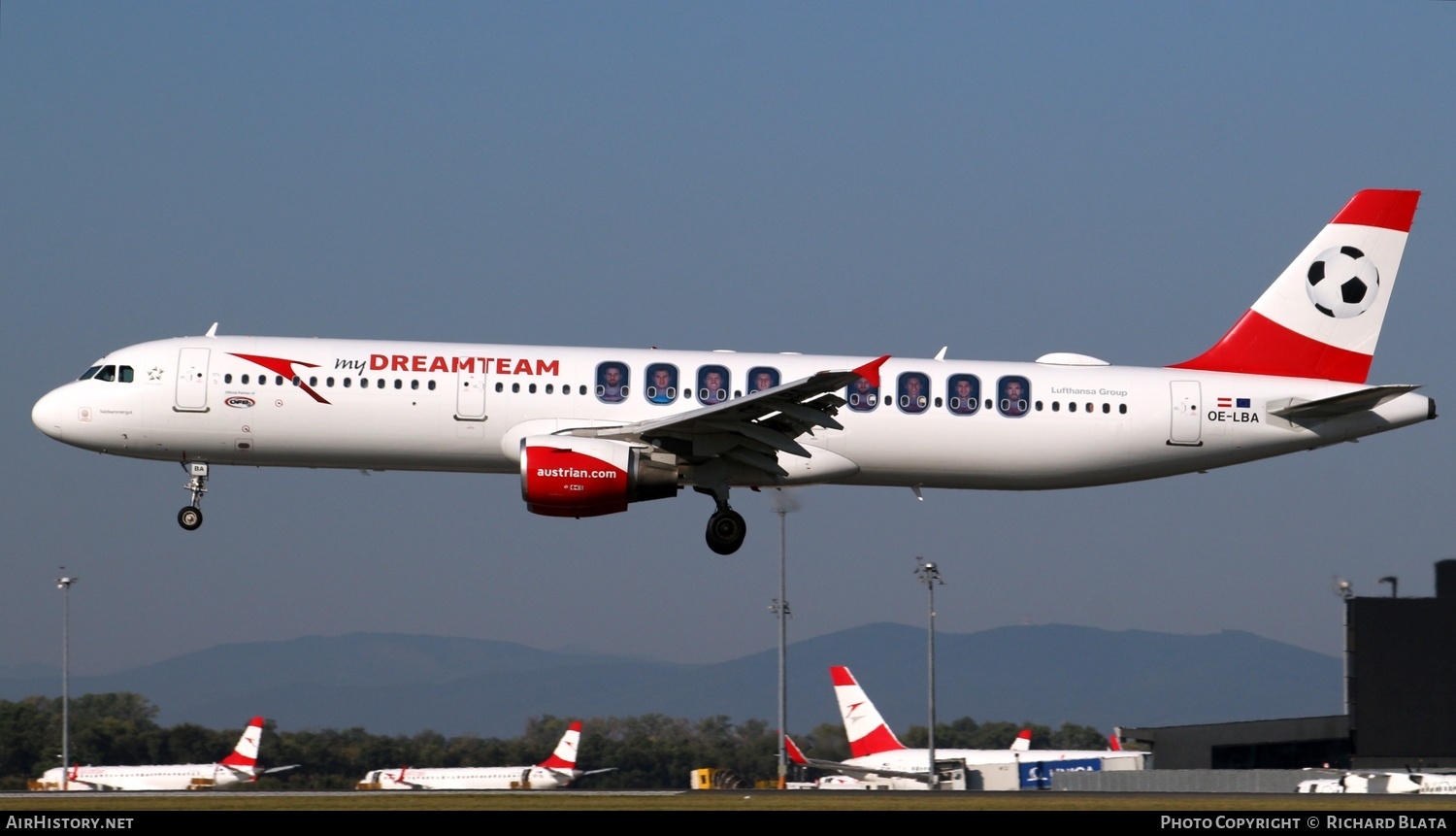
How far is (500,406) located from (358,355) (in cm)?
314

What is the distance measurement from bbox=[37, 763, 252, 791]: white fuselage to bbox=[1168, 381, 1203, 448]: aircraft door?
36.3 m

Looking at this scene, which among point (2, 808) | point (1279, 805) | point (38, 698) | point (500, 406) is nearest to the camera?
point (2, 808)

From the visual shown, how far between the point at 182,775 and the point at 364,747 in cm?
2179

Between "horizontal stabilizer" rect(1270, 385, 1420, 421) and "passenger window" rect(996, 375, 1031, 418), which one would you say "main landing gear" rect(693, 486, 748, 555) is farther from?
"horizontal stabilizer" rect(1270, 385, 1420, 421)

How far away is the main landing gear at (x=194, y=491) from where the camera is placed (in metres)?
34.2

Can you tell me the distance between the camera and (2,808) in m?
24.6

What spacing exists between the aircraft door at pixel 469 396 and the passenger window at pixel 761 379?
544 centimetres

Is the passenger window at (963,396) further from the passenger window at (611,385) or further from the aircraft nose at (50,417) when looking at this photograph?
the aircraft nose at (50,417)

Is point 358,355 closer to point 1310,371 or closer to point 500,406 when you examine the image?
point 500,406

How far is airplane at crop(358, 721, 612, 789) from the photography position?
196ft

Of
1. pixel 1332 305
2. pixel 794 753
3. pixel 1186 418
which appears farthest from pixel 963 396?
pixel 794 753

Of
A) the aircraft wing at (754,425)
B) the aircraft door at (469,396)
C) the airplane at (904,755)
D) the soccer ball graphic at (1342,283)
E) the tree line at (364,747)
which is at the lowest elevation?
the tree line at (364,747)

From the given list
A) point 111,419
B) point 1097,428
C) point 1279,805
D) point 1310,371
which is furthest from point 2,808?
point 1310,371

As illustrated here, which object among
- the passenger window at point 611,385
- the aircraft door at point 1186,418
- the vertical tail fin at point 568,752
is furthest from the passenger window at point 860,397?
the vertical tail fin at point 568,752
